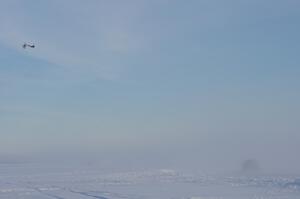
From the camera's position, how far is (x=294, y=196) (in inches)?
1518

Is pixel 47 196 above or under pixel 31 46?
under

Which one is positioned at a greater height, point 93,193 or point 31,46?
point 31,46

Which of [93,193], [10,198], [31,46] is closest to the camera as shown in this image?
[31,46]

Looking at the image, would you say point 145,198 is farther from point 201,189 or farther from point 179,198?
point 201,189

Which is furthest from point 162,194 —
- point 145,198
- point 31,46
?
point 31,46

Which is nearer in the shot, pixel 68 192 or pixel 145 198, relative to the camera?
pixel 145 198

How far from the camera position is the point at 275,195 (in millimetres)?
39375

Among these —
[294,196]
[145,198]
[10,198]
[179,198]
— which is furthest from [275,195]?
[10,198]

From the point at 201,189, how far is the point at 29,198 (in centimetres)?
1541

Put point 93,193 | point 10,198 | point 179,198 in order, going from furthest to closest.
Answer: point 93,193
point 10,198
point 179,198

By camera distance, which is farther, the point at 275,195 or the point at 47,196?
the point at 47,196

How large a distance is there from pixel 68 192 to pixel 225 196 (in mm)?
14975

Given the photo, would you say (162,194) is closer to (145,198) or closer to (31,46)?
(145,198)

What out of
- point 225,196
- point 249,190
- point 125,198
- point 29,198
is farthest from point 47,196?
point 249,190
